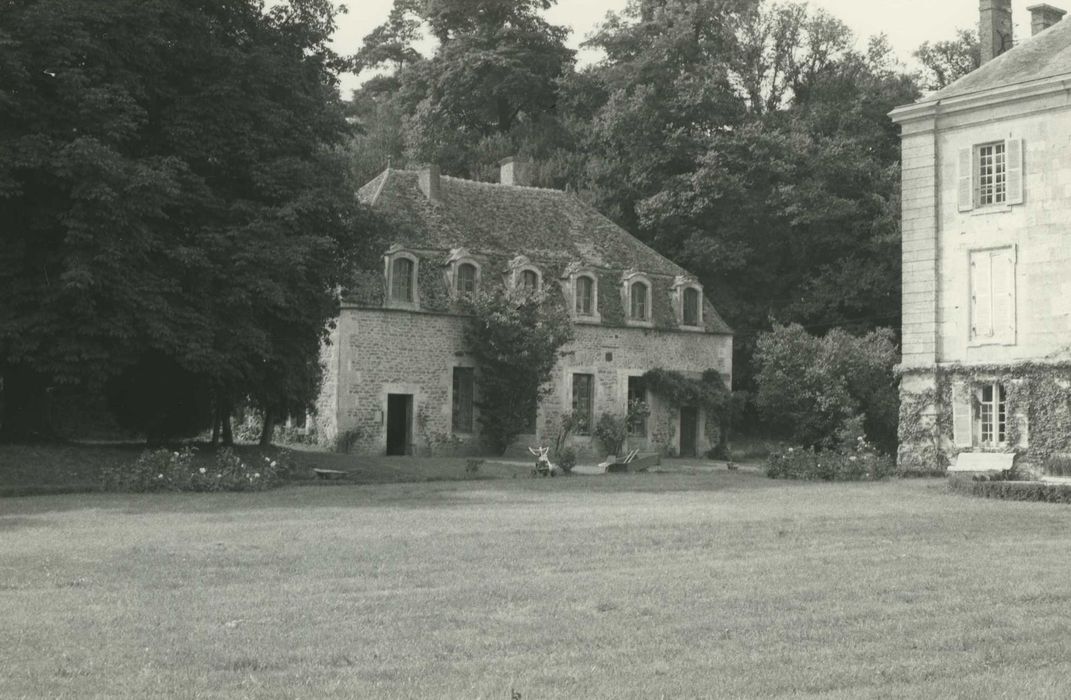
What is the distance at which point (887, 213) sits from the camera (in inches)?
1583

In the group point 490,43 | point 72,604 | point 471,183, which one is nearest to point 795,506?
point 72,604

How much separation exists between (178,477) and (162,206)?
5.34 m

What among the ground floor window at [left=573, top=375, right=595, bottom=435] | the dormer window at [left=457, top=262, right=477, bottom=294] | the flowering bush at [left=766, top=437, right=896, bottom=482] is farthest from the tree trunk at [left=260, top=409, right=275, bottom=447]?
the flowering bush at [left=766, top=437, right=896, bottom=482]

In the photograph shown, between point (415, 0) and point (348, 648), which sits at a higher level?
point (415, 0)

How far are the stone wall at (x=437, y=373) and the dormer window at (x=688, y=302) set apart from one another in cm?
44

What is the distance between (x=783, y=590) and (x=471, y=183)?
29.0 m

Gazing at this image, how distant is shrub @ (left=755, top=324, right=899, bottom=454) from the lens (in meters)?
34.3

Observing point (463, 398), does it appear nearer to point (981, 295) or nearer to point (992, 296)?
point (981, 295)

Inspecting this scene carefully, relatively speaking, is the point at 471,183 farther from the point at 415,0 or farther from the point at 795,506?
the point at 795,506

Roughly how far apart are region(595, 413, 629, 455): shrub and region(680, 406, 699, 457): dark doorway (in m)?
2.57

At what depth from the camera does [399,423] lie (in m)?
33.0

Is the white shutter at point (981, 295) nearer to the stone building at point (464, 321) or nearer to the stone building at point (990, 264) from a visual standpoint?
the stone building at point (990, 264)

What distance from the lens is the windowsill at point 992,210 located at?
26484 millimetres

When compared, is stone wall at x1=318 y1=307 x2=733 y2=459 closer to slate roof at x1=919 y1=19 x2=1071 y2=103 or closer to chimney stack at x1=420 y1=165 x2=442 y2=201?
chimney stack at x1=420 y1=165 x2=442 y2=201
